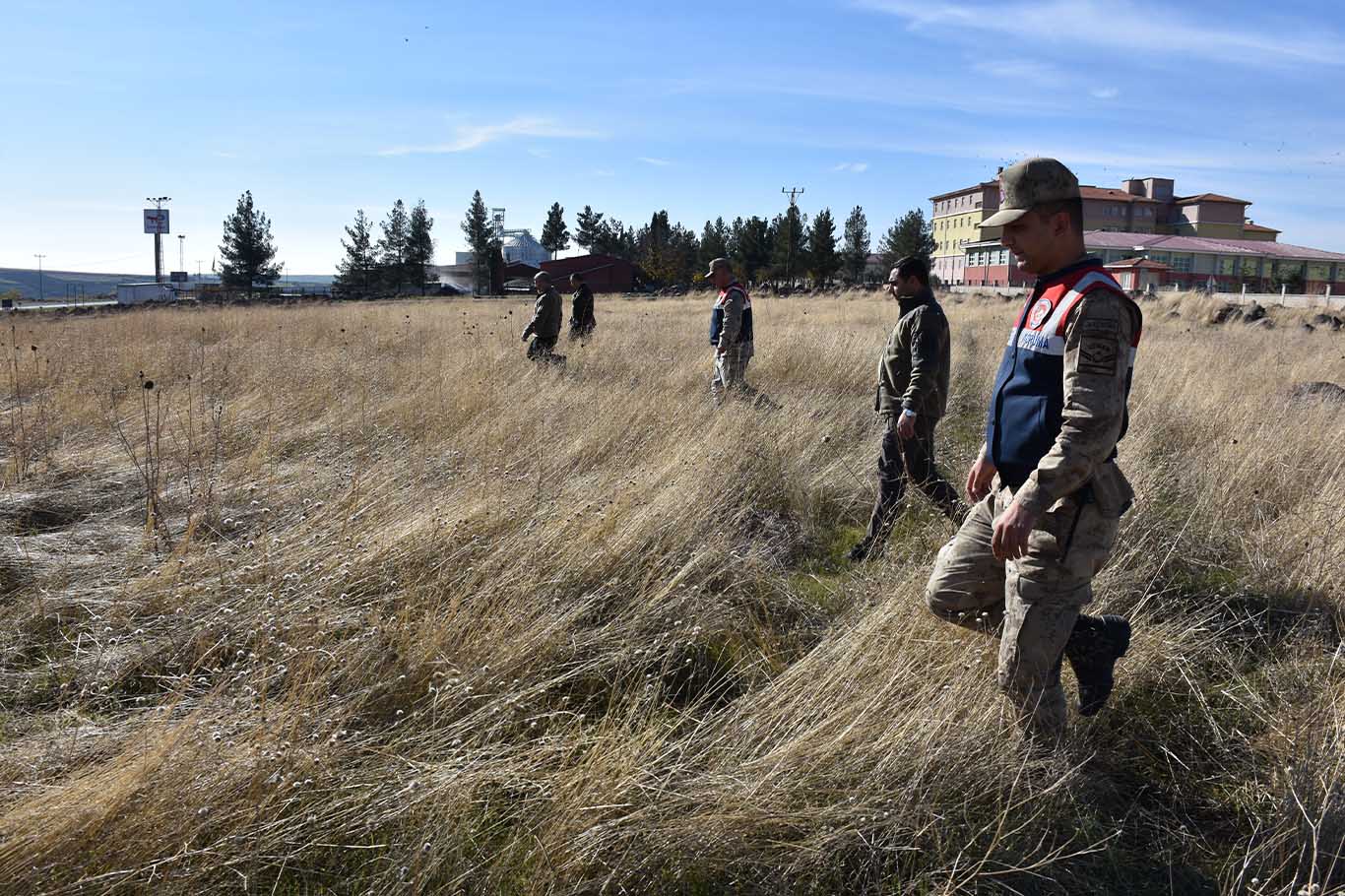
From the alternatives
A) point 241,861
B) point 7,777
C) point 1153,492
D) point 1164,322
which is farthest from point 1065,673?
point 1164,322

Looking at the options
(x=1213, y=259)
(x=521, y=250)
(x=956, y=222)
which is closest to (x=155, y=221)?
(x=521, y=250)

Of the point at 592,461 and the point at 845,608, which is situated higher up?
the point at 592,461

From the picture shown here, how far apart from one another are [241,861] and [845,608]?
2498 mm

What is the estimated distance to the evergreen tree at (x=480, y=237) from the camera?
238 feet

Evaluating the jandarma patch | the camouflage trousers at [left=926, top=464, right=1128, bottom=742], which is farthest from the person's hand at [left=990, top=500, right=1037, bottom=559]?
the jandarma patch

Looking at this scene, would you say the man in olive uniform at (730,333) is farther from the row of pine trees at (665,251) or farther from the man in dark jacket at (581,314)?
the row of pine trees at (665,251)

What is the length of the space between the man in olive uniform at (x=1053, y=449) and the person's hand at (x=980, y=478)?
0.16 metres

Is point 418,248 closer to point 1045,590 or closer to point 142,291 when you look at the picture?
point 142,291

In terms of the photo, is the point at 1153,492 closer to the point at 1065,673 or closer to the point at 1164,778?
the point at 1065,673

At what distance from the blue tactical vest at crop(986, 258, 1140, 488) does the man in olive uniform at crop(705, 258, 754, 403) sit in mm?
5277

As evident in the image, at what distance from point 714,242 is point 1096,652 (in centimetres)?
7414

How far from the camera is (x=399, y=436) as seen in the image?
6.45 metres

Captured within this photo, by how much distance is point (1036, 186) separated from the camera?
7.69ft

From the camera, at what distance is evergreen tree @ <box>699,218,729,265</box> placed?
72.2m
